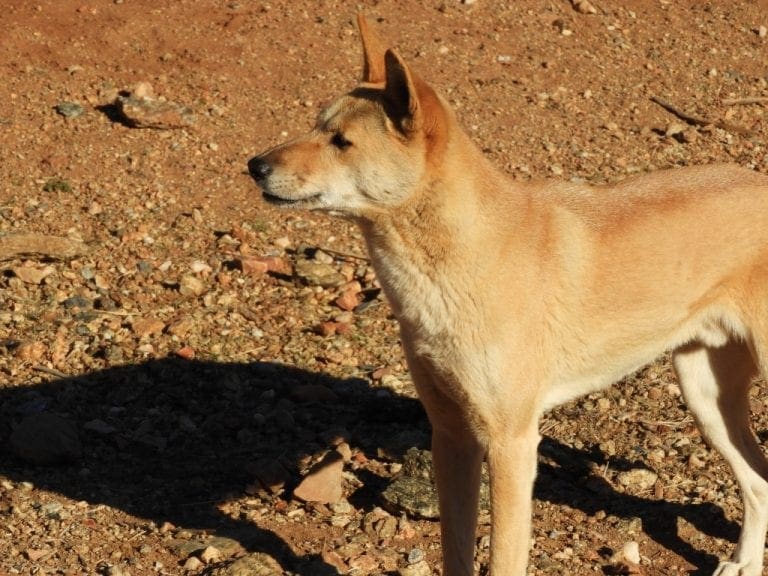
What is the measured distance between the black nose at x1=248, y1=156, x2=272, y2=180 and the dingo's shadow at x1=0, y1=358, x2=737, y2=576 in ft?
6.23

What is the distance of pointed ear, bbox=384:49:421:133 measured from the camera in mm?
4609

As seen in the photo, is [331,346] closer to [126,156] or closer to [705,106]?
[126,156]

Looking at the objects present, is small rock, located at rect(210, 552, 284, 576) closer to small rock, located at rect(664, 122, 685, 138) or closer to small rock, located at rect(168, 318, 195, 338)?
small rock, located at rect(168, 318, 195, 338)

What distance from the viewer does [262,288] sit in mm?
8188

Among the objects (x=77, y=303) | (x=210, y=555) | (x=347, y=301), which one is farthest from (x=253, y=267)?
(x=210, y=555)

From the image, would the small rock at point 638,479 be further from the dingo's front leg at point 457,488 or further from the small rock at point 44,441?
the small rock at point 44,441

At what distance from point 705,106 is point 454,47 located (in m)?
2.28

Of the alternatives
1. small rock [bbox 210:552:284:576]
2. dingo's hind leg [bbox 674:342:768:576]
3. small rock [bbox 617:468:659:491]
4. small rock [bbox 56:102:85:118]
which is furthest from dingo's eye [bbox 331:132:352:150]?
small rock [bbox 56:102:85:118]

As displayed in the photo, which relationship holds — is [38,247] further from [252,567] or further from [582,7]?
[582,7]

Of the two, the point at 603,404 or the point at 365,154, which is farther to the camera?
the point at 603,404

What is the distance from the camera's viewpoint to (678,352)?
5.96 metres

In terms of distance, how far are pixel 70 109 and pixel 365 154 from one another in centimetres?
550

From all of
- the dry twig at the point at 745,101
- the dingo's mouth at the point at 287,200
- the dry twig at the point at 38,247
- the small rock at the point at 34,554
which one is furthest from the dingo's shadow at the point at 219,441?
the dry twig at the point at 745,101

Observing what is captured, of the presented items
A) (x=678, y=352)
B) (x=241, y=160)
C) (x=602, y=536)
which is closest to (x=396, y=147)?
(x=678, y=352)
